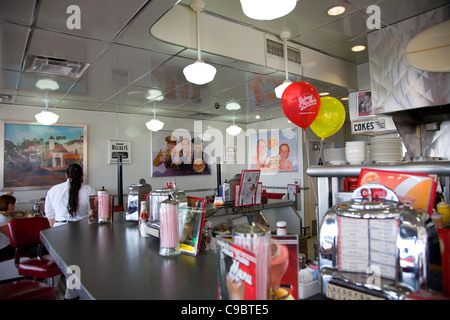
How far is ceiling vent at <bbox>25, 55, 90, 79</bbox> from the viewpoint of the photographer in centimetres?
315

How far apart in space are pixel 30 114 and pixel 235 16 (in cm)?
438

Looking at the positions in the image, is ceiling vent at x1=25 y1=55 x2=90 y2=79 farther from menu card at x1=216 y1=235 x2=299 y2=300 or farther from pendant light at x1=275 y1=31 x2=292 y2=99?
menu card at x1=216 y1=235 x2=299 y2=300

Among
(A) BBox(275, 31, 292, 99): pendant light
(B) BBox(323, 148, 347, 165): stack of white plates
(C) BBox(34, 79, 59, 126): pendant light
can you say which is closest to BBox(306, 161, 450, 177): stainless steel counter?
(B) BBox(323, 148, 347, 165): stack of white plates

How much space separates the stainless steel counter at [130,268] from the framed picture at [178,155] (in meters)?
4.67

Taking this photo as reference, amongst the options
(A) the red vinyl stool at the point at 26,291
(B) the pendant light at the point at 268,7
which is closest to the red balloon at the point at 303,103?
(B) the pendant light at the point at 268,7

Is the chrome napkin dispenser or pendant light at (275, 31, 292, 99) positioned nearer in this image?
the chrome napkin dispenser

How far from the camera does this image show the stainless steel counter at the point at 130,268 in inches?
39.2

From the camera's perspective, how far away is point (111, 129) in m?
6.07

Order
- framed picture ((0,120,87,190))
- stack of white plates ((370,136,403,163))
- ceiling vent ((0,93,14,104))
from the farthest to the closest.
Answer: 1. framed picture ((0,120,87,190))
2. ceiling vent ((0,93,14,104))
3. stack of white plates ((370,136,403,163))

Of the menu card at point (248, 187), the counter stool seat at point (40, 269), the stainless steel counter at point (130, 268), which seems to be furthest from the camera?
the menu card at point (248, 187)

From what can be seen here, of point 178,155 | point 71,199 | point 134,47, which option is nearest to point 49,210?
point 71,199

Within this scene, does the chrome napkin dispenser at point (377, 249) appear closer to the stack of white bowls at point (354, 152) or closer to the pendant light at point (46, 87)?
the stack of white bowls at point (354, 152)

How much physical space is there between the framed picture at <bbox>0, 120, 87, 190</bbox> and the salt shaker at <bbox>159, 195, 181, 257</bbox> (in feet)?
15.9
